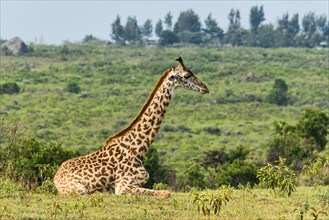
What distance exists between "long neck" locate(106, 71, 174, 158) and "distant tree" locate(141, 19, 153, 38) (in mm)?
165786

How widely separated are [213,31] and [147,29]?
26787mm

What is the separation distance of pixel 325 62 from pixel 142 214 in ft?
332

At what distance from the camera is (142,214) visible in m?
11.7

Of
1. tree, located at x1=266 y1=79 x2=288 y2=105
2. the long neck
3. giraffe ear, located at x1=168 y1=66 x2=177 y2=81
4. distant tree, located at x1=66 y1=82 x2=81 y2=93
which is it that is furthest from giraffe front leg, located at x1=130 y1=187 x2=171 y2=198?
distant tree, located at x1=66 y1=82 x2=81 y2=93

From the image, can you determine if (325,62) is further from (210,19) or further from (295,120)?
(210,19)

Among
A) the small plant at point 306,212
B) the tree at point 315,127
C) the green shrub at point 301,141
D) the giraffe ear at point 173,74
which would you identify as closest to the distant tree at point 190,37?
the green shrub at point 301,141

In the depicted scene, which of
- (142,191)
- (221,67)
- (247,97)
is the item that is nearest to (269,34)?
(221,67)

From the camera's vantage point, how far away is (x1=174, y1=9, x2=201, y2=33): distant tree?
164 m

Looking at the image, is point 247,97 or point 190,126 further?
point 247,97

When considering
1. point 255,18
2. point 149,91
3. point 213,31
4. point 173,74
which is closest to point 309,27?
point 255,18

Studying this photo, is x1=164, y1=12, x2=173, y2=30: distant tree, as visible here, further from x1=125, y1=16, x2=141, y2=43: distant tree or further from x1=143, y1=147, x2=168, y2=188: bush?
x1=143, y1=147, x2=168, y2=188: bush

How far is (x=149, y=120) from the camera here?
1457cm

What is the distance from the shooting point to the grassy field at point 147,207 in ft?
37.3

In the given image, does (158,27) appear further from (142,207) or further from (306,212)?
(306,212)
